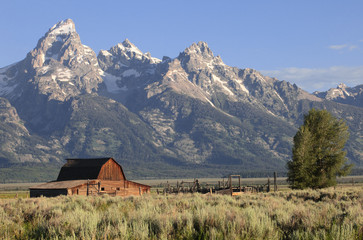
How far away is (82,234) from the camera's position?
11328 mm

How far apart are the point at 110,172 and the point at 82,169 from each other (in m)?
4.49

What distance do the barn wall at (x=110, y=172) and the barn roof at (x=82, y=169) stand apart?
624mm

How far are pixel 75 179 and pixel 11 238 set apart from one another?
193ft

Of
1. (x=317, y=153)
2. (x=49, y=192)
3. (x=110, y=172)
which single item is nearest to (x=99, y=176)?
(x=110, y=172)

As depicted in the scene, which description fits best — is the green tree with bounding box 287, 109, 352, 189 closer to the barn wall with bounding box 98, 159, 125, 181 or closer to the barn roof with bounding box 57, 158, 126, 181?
the barn wall with bounding box 98, 159, 125, 181

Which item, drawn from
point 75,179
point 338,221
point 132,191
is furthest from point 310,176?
point 338,221

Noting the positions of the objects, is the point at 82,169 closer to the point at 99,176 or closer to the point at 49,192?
the point at 99,176

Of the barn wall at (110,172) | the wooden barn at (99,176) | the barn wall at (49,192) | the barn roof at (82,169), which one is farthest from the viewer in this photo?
the barn wall at (110,172)

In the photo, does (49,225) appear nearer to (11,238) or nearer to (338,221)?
(11,238)

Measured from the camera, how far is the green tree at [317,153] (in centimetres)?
5259

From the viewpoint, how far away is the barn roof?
69194 millimetres

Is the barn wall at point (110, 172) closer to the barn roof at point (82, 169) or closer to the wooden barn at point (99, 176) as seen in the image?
the wooden barn at point (99, 176)

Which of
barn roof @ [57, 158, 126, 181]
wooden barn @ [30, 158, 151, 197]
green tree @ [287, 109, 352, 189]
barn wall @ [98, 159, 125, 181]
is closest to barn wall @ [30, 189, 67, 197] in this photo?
wooden barn @ [30, 158, 151, 197]

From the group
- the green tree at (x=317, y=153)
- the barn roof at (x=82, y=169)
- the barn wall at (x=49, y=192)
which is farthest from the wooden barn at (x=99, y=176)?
the green tree at (x=317, y=153)
